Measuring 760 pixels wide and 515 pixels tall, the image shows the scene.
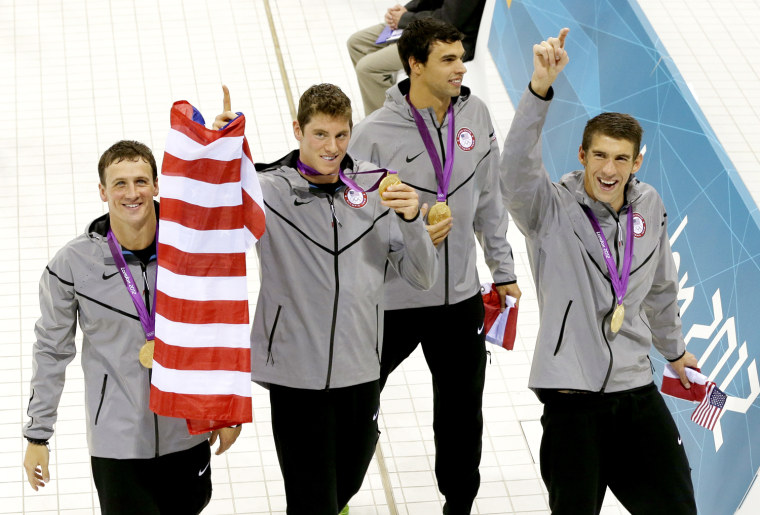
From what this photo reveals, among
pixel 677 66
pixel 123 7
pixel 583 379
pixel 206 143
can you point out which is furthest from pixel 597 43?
pixel 123 7

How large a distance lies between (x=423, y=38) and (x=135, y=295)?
1759 mm

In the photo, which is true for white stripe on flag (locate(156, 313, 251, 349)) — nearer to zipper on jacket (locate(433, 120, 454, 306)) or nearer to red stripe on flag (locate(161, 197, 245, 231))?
red stripe on flag (locate(161, 197, 245, 231))

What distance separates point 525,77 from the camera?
322 inches

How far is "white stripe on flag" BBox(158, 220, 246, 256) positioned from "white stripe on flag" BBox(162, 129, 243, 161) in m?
0.25

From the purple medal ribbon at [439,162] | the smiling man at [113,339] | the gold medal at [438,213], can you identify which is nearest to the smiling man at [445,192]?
the purple medal ribbon at [439,162]

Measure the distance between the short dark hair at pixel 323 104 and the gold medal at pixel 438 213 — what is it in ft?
1.60

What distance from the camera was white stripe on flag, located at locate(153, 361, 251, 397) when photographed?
4.23 meters

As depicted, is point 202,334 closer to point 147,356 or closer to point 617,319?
point 147,356

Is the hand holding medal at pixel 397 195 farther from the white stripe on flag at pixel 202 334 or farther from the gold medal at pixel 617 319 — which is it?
the gold medal at pixel 617 319

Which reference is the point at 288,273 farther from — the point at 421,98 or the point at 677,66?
the point at 677,66

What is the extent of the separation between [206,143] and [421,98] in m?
1.27

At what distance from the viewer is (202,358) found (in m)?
4.32

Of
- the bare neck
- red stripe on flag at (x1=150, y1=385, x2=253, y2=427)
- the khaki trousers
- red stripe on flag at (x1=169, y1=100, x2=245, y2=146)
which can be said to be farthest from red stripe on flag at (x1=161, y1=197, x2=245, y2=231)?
the khaki trousers

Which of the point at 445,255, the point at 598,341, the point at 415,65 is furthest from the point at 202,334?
the point at 415,65
